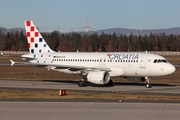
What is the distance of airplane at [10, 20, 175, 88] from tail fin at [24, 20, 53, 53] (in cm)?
47

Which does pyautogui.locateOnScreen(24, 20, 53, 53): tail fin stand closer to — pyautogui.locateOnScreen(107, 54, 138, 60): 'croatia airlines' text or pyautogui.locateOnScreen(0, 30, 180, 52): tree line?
pyautogui.locateOnScreen(107, 54, 138, 60): 'croatia airlines' text

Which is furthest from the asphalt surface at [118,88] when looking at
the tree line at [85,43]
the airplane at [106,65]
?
the tree line at [85,43]

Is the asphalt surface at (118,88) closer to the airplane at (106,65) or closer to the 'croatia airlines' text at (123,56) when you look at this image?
the airplane at (106,65)

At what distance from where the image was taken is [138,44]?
18650 cm

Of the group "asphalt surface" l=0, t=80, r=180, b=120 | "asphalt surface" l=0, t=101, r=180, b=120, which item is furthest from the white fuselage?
"asphalt surface" l=0, t=101, r=180, b=120

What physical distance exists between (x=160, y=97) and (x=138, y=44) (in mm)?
156714

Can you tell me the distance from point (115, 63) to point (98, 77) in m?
2.71

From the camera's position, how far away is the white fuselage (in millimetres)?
39938

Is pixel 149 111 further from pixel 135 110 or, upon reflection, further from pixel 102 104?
pixel 102 104

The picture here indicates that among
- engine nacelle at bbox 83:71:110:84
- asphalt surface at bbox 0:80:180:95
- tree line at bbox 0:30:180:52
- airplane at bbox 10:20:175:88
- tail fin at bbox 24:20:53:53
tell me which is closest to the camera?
asphalt surface at bbox 0:80:180:95

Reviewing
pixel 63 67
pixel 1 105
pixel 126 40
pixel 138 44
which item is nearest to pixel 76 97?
pixel 1 105

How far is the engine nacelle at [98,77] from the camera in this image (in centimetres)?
3962

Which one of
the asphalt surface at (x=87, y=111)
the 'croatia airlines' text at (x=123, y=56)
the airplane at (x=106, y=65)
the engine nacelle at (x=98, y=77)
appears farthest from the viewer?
the 'croatia airlines' text at (x=123, y=56)

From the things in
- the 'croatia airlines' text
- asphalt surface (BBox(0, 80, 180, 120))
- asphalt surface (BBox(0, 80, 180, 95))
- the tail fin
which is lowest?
asphalt surface (BBox(0, 80, 180, 95))
